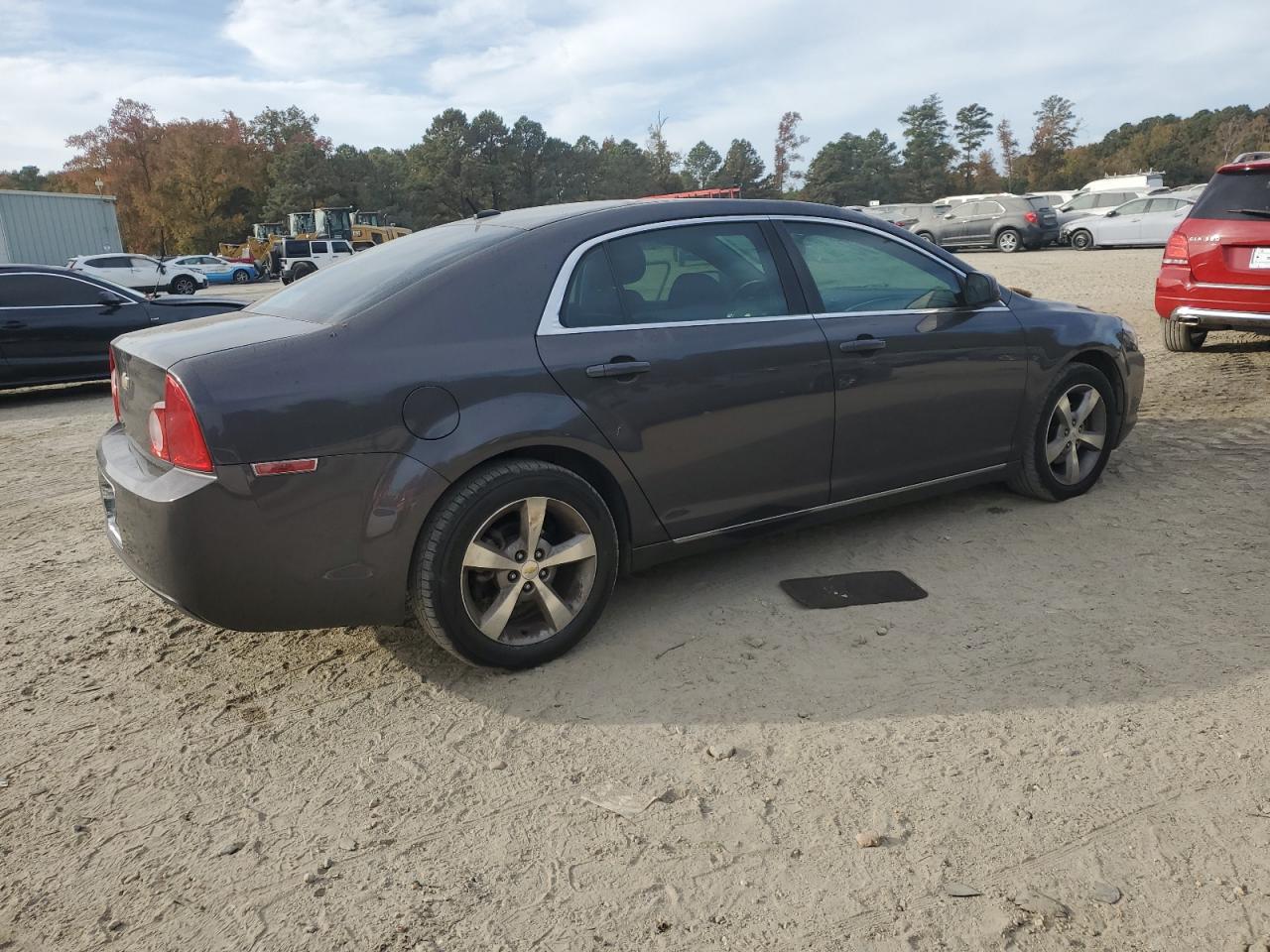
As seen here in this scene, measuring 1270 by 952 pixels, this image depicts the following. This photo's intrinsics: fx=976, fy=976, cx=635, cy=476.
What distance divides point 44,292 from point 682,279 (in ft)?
28.4

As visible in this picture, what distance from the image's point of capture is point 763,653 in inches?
138

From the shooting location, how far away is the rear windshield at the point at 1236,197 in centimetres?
760

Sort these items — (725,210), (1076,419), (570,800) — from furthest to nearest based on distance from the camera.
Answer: (1076,419) → (725,210) → (570,800)

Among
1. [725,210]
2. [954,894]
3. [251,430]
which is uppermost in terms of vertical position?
[725,210]

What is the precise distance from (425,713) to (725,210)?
91.7 inches

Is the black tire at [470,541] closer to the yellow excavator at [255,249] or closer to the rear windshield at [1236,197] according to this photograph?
the rear windshield at [1236,197]

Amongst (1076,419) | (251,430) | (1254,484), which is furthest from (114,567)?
(1254,484)

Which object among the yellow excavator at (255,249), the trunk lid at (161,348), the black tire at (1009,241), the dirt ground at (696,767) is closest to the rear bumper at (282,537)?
the trunk lid at (161,348)

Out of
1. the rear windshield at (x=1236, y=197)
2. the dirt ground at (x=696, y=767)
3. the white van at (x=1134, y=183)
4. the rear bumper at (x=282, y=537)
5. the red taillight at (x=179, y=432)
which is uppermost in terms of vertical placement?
the white van at (x=1134, y=183)

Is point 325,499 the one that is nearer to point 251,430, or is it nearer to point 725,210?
point 251,430

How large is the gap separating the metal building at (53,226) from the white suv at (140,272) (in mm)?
989

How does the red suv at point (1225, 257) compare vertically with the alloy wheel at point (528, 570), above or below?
above

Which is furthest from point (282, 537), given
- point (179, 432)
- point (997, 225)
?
point (997, 225)

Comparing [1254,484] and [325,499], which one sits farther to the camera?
[1254,484]
